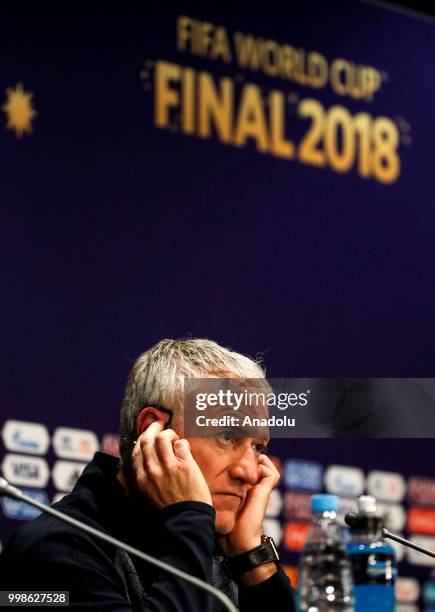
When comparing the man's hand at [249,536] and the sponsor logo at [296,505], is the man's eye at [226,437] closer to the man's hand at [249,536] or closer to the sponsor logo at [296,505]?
the man's hand at [249,536]

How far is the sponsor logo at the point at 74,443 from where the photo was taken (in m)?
3.45

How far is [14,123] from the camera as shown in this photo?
11.8ft

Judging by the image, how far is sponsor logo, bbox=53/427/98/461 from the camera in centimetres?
345

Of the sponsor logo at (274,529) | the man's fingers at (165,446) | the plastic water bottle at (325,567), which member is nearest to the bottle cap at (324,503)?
the plastic water bottle at (325,567)

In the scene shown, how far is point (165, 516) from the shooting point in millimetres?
1995

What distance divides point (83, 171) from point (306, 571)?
2240 millimetres

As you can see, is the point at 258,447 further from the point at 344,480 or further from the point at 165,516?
the point at 344,480

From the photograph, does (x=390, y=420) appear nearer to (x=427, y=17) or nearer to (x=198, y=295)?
(x=198, y=295)

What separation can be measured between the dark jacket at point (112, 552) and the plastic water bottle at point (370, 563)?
27cm

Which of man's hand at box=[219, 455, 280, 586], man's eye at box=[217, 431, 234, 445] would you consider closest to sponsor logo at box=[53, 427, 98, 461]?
man's hand at box=[219, 455, 280, 586]

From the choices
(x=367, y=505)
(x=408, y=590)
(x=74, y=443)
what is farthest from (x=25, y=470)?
(x=367, y=505)

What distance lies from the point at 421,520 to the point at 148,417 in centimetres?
227

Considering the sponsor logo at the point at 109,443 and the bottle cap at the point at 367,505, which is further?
the sponsor logo at the point at 109,443

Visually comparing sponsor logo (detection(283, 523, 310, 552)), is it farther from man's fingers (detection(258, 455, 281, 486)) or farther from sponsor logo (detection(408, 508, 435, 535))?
man's fingers (detection(258, 455, 281, 486))
